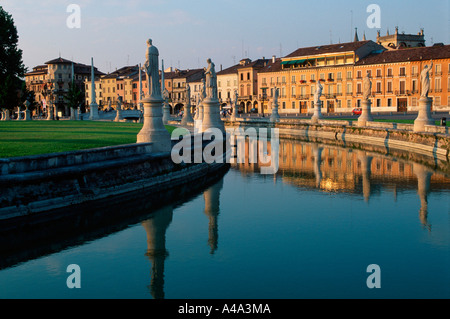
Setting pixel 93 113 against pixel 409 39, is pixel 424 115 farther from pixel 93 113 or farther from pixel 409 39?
pixel 409 39

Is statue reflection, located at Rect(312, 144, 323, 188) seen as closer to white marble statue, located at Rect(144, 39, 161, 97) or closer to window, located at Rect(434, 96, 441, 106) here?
white marble statue, located at Rect(144, 39, 161, 97)

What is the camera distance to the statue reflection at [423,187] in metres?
13.1

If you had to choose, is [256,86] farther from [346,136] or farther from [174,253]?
[174,253]

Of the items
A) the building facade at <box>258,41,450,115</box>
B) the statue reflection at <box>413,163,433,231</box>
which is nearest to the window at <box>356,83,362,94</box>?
the building facade at <box>258,41,450,115</box>

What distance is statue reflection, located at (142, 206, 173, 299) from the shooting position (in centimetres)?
873

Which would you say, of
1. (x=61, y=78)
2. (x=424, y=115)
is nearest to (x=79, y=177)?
(x=424, y=115)

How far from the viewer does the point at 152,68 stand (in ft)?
63.0

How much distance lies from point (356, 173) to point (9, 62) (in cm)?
3974

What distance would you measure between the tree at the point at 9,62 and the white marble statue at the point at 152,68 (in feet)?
109

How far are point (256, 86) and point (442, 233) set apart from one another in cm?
8608

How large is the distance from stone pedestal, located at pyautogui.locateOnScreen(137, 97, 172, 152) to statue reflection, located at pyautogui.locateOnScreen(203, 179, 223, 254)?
8.26 feet

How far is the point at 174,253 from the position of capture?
34.9ft

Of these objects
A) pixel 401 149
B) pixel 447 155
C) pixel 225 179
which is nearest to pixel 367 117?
pixel 401 149

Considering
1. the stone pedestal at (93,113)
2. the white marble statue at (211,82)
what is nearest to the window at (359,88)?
the stone pedestal at (93,113)
